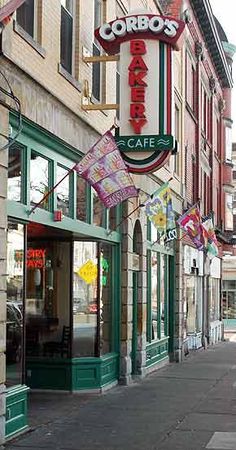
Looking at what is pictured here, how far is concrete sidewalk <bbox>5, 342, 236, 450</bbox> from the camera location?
8703 millimetres

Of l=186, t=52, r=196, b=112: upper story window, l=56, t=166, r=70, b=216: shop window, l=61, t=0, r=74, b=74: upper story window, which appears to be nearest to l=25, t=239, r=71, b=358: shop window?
l=56, t=166, r=70, b=216: shop window

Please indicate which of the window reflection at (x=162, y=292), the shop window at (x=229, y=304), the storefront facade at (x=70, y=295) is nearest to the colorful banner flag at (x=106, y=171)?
the storefront facade at (x=70, y=295)

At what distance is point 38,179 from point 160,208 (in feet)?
19.9

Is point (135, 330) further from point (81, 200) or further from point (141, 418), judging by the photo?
point (141, 418)

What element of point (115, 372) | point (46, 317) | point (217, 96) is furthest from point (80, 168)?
point (217, 96)

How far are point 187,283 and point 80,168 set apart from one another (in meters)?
14.1

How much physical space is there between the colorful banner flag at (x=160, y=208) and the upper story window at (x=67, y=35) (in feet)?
15.0

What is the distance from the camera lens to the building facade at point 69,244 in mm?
9078

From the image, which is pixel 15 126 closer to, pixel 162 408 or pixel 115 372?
pixel 162 408

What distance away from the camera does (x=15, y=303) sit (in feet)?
30.7

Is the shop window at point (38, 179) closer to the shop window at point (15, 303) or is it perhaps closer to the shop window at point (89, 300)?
the shop window at point (15, 303)

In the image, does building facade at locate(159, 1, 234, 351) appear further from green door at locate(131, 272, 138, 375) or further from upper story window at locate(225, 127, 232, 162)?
green door at locate(131, 272, 138, 375)

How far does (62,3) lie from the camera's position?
11.2 m

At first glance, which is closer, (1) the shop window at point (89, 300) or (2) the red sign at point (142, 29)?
(2) the red sign at point (142, 29)
